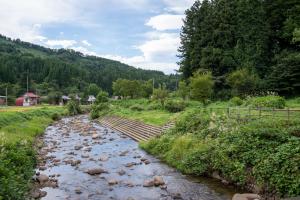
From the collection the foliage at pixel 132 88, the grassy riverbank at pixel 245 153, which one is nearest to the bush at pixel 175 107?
the grassy riverbank at pixel 245 153

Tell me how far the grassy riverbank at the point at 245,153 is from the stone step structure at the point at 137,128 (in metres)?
8.34

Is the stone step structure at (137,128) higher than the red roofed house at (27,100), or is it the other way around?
the red roofed house at (27,100)

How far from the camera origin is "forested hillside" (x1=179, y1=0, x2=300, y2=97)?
49281 mm

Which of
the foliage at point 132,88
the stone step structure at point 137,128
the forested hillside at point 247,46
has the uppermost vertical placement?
the forested hillside at point 247,46

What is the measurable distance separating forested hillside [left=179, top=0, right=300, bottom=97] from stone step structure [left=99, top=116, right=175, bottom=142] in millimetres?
17192

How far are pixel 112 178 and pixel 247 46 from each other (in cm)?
4331

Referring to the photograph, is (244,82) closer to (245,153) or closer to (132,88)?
(245,153)

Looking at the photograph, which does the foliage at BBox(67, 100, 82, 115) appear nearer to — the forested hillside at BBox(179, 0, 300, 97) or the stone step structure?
the forested hillside at BBox(179, 0, 300, 97)

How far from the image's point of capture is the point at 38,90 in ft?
411

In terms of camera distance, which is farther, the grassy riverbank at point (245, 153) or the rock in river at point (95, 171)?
the rock in river at point (95, 171)

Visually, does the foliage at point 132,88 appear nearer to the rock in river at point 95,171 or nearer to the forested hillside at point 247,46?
the forested hillside at point 247,46

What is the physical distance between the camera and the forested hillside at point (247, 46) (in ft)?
162

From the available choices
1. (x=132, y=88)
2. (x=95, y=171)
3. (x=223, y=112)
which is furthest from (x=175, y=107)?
(x=132, y=88)

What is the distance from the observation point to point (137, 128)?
4041 centimetres
